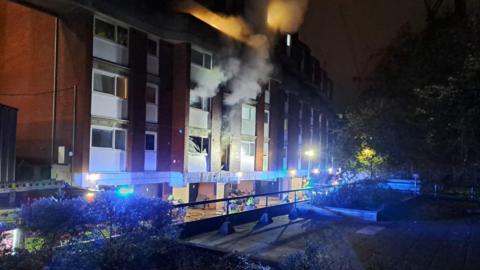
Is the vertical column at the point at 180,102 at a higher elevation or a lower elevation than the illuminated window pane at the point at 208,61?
lower

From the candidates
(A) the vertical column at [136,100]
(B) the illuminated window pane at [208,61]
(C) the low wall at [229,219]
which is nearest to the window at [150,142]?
(A) the vertical column at [136,100]

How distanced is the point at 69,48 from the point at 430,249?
15.1 metres

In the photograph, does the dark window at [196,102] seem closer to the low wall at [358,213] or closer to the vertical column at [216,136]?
the vertical column at [216,136]

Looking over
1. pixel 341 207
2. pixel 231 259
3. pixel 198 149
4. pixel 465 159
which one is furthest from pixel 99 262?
pixel 198 149

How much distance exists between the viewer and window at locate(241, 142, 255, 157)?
89.7 ft

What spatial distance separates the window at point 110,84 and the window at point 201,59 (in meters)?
5.30

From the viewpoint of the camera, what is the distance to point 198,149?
2267 centimetres

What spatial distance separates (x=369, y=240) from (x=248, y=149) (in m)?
18.4

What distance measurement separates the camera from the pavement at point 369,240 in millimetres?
7816

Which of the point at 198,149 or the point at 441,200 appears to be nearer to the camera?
the point at 441,200

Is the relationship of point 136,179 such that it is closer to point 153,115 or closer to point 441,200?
point 153,115

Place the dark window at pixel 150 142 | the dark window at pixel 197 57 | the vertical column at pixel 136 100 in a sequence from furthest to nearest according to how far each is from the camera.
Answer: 1. the dark window at pixel 197 57
2. the dark window at pixel 150 142
3. the vertical column at pixel 136 100

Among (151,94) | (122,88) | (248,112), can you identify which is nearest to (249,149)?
(248,112)

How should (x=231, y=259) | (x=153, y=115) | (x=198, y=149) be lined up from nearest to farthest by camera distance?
(x=231, y=259), (x=153, y=115), (x=198, y=149)
